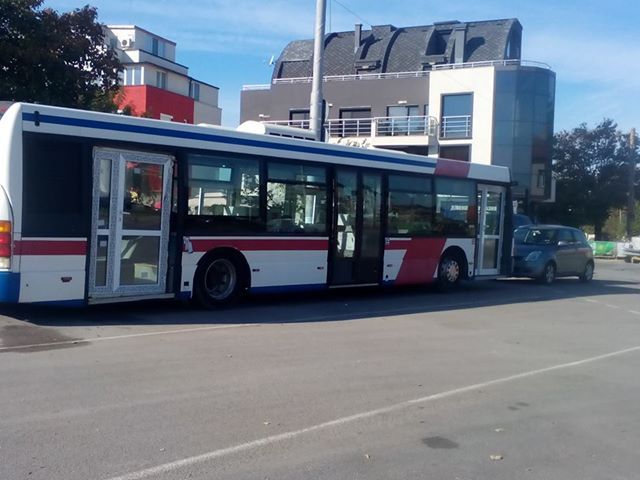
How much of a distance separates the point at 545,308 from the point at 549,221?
143ft

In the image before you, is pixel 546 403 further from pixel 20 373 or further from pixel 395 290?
pixel 395 290

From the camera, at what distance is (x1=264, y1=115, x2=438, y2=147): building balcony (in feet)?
153

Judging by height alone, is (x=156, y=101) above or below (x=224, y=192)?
above

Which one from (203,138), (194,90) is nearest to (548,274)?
(203,138)

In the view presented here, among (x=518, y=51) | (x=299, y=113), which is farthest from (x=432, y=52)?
(x=299, y=113)

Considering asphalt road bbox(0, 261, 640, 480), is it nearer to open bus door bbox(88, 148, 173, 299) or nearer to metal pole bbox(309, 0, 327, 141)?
open bus door bbox(88, 148, 173, 299)

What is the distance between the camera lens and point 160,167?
1197 cm

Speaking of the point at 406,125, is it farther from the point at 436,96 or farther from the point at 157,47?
the point at 157,47

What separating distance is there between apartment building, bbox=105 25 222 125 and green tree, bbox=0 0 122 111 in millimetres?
22688

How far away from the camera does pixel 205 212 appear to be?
12.5 metres

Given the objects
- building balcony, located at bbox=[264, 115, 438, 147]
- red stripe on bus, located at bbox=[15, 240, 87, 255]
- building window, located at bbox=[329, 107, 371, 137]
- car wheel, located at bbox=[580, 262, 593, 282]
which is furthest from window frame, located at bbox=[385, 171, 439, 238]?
building window, located at bbox=[329, 107, 371, 137]

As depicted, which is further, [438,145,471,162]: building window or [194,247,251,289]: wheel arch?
[438,145,471,162]: building window

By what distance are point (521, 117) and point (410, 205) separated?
31.0 m

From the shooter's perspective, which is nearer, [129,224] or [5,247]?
[5,247]
